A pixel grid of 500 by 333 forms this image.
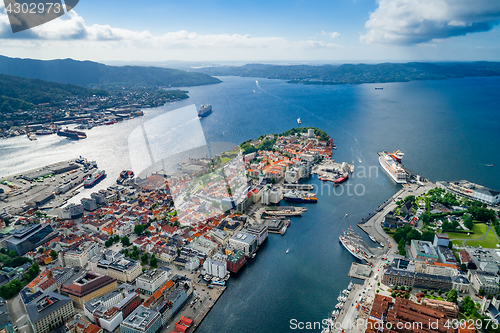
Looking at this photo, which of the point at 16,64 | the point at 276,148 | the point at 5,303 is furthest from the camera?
the point at 16,64

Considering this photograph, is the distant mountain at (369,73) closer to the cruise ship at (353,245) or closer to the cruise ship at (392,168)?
the cruise ship at (392,168)

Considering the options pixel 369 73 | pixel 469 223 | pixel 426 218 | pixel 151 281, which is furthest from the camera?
pixel 369 73

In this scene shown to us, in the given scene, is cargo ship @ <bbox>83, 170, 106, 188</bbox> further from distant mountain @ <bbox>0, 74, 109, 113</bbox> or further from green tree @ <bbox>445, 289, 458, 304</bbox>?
distant mountain @ <bbox>0, 74, 109, 113</bbox>

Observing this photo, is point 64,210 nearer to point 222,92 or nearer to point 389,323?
point 389,323

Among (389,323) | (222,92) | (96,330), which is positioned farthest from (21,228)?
(222,92)

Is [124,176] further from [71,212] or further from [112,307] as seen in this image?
[112,307]

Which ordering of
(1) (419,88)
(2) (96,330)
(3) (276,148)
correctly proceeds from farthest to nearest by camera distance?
(1) (419,88) < (3) (276,148) < (2) (96,330)

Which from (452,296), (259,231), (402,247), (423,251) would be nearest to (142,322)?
(259,231)

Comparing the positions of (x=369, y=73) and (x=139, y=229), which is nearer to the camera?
(x=139, y=229)
